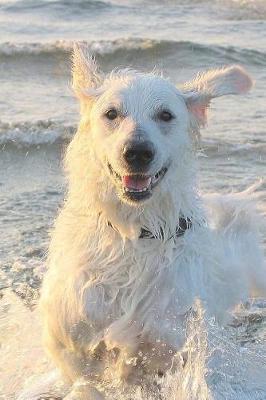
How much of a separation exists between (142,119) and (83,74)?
0.71 m

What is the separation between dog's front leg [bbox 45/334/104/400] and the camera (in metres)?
4.81

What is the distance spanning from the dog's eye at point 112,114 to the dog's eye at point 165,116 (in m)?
0.24

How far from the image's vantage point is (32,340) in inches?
237

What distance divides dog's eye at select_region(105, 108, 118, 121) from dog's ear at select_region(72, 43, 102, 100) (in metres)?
0.36

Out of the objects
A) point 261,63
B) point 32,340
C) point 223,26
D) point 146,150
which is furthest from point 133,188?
point 223,26

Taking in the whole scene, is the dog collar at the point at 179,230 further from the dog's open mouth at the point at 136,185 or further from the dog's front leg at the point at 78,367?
the dog's front leg at the point at 78,367

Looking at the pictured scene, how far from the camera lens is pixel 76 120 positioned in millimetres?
10922

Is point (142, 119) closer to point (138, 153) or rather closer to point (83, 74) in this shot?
point (138, 153)

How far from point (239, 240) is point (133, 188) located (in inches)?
59.7

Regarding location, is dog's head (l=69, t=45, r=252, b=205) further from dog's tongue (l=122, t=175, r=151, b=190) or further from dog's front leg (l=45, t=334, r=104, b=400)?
dog's front leg (l=45, t=334, r=104, b=400)

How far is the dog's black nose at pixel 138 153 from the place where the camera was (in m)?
4.28

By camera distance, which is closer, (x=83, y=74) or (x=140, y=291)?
(x=140, y=291)

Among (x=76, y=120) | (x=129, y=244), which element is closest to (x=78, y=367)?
(x=129, y=244)

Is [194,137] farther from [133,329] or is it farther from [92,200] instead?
[133,329]
